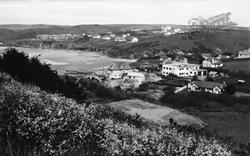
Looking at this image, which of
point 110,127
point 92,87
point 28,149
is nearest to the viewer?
point 28,149

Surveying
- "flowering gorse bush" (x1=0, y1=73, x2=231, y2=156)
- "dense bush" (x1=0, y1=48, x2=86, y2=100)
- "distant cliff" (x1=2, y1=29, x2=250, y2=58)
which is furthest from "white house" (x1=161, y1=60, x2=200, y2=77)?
"flowering gorse bush" (x1=0, y1=73, x2=231, y2=156)

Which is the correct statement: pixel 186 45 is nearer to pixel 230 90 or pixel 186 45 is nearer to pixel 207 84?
pixel 207 84

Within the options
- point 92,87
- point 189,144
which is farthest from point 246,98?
point 189,144

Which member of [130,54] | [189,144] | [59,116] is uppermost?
[59,116]

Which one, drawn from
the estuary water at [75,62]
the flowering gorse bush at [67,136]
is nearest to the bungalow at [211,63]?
the estuary water at [75,62]

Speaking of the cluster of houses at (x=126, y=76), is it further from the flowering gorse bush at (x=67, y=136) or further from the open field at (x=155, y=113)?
the flowering gorse bush at (x=67, y=136)

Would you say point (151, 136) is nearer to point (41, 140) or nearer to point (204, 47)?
point (41, 140)
